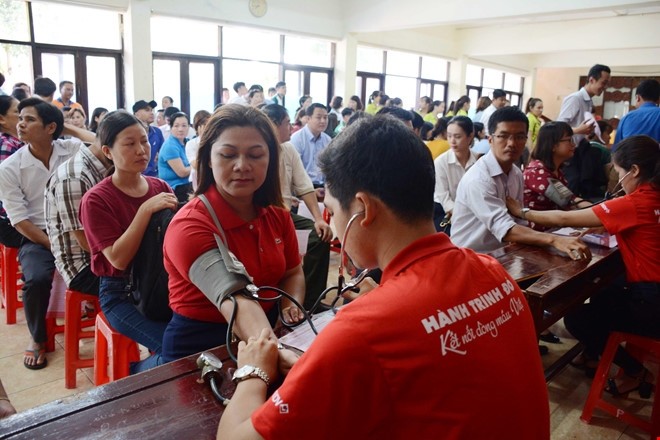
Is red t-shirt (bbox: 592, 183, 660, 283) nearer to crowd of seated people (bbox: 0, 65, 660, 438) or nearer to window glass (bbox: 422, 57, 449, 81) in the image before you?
crowd of seated people (bbox: 0, 65, 660, 438)

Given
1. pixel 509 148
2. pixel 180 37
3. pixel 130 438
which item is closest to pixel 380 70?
pixel 180 37

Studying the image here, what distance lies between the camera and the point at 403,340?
2.25ft

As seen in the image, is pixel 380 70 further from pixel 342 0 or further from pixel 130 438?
pixel 130 438

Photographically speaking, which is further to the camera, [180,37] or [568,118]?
[180,37]

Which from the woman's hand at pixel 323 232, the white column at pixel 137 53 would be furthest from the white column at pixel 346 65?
the woman's hand at pixel 323 232

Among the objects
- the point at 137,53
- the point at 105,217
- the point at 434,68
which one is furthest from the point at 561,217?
the point at 434,68

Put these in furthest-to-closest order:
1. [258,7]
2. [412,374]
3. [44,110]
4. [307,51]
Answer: [307,51], [258,7], [44,110], [412,374]

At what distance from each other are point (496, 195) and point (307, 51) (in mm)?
8633

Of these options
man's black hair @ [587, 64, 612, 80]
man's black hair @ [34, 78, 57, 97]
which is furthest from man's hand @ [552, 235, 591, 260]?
man's black hair @ [34, 78, 57, 97]

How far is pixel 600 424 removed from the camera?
2139 mm

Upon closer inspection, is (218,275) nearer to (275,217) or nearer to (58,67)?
(275,217)

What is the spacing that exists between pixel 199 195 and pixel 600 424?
194cm

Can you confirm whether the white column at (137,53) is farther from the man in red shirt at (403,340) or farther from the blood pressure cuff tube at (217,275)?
the man in red shirt at (403,340)

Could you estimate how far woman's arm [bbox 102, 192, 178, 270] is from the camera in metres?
1.84
